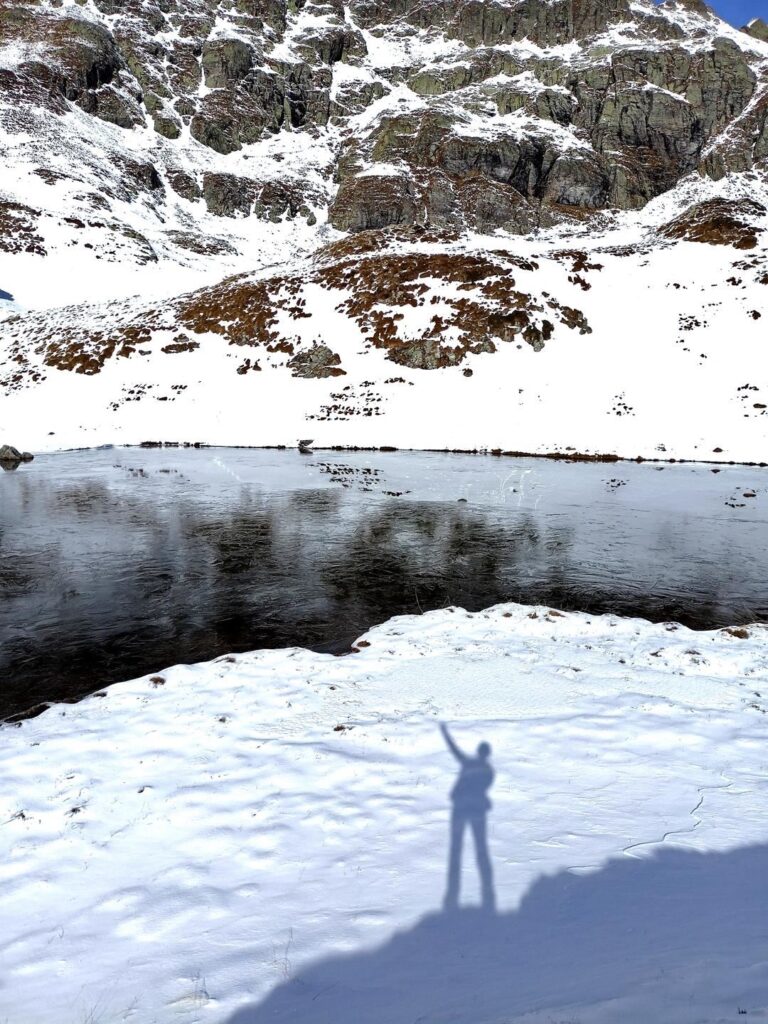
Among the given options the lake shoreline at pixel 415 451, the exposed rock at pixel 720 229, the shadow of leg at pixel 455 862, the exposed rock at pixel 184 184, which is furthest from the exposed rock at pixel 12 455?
the exposed rock at pixel 184 184

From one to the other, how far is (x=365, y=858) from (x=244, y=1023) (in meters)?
1.42

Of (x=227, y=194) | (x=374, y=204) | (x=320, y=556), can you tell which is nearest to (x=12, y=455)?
(x=320, y=556)

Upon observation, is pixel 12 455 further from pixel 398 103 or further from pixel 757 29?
pixel 757 29

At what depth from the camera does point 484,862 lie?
4.41 meters

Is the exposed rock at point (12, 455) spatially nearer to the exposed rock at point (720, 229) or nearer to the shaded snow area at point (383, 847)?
the shaded snow area at point (383, 847)

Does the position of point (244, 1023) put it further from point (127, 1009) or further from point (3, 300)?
point (3, 300)

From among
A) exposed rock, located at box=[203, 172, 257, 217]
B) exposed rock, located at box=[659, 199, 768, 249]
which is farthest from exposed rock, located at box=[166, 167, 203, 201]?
exposed rock, located at box=[659, 199, 768, 249]

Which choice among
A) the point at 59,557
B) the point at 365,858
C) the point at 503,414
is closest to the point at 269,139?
the point at 503,414

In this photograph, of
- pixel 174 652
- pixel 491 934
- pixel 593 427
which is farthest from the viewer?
pixel 593 427

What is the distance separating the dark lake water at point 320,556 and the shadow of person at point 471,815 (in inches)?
134

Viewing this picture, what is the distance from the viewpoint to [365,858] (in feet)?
14.7

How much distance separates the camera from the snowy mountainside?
108 feet

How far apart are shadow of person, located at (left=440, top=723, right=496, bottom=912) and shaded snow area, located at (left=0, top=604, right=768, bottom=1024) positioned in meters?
0.08

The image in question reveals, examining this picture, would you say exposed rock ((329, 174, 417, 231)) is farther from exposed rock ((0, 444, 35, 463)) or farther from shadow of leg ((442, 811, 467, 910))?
shadow of leg ((442, 811, 467, 910))
